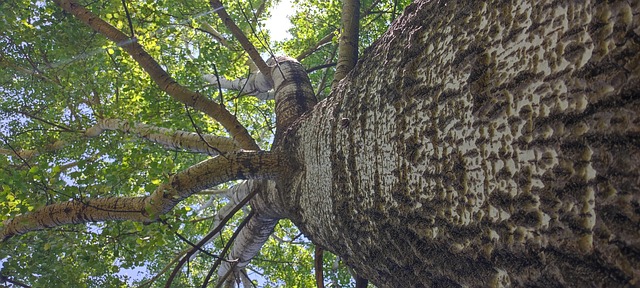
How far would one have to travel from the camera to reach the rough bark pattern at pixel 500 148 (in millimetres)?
674

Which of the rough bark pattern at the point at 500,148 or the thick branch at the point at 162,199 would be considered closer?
the rough bark pattern at the point at 500,148

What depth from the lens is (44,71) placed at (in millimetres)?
5828

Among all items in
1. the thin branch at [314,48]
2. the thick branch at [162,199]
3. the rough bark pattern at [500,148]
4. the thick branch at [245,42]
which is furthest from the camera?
the thin branch at [314,48]

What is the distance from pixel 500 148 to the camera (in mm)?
866

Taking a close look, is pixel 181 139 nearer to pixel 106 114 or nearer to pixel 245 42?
pixel 245 42

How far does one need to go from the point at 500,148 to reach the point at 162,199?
1860mm

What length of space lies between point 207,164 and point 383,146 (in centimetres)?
124

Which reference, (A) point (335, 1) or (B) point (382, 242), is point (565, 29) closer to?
(B) point (382, 242)

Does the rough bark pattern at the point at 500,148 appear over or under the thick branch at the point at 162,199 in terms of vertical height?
under

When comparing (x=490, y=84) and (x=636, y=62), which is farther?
(x=490, y=84)

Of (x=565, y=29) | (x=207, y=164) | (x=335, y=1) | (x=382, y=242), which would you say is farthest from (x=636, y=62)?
(x=335, y=1)

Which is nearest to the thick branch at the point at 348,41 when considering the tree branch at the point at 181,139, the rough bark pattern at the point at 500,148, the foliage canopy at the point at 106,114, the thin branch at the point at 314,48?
the foliage canopy at the point at 106,114

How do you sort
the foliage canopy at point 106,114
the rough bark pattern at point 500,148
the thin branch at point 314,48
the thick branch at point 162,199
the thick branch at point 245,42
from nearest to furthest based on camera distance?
the rough bark pattern at point 500,148, the thick branch at point 162,199, the foliage canopy at point 106,114, the thick branch at point 245,42, the thin branch at point 314,48

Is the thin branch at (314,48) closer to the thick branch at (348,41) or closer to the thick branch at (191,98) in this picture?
the thick branch at (348,41)
